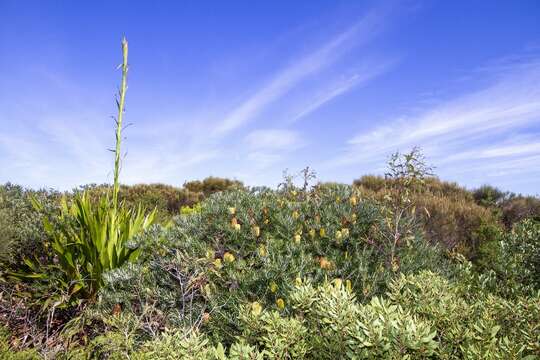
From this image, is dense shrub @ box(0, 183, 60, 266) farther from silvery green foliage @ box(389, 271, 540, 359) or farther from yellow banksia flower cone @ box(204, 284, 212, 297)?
silvery green foliage @ box(389, 271, 540, 359)

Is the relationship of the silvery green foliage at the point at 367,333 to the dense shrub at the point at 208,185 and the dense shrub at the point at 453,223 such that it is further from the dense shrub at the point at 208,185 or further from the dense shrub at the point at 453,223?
the dense shrub at the point at 208,185

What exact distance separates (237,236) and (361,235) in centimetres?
118

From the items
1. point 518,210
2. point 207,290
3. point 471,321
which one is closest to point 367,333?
point 471,321

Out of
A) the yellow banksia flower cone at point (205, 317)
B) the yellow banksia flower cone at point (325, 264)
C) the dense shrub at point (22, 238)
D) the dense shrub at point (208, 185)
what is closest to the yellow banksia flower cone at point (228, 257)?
the yellow banksia flower cone at point (205, 317)

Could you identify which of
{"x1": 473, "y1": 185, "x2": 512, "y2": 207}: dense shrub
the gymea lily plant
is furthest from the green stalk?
{"x1": 473, "y1": 185, "x2": 512, "y2": 207}: dense shrub

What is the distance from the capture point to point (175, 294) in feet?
12.6

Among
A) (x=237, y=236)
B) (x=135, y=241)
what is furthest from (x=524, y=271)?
(x=135, y=241)

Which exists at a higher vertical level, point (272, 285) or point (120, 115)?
point (120, 115)

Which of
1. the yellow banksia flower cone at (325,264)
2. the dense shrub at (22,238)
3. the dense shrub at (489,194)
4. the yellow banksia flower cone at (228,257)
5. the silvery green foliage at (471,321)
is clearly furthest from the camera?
the dense shrub at (489,194)

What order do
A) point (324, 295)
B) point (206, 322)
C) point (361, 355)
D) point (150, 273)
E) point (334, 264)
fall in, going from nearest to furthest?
point (361, 355) → point (324, 295) → point (206, 322) → point (334, 264) → point (150, 273)

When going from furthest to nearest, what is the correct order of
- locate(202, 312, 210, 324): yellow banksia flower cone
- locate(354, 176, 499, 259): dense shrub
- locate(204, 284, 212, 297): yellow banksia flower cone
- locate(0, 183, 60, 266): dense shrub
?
1. locate(354, 176, 499, 259): dense shrub
2. locate(0, 183, 60, 266): dense shrub
3. locate(204, 284, 212, 297): yellow banksia flower cone
4. locate(202, 312, 210, 324): yellow banksia flower cone

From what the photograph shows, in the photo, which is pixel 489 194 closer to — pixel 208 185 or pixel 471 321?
pixel 208 185

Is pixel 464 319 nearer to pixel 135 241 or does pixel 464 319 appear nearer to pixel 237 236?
pixel 237 236

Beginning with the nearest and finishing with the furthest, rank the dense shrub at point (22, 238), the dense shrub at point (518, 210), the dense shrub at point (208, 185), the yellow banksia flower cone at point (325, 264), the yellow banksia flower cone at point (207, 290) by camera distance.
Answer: the yellow banksia flower cone at point (207, 290)
the yellow banksia flower cone at point (325, 264)
the dense shrub at point (22, 238)
the dense shrub at point (518, 210)
the dense shrub at point (208, 185)
